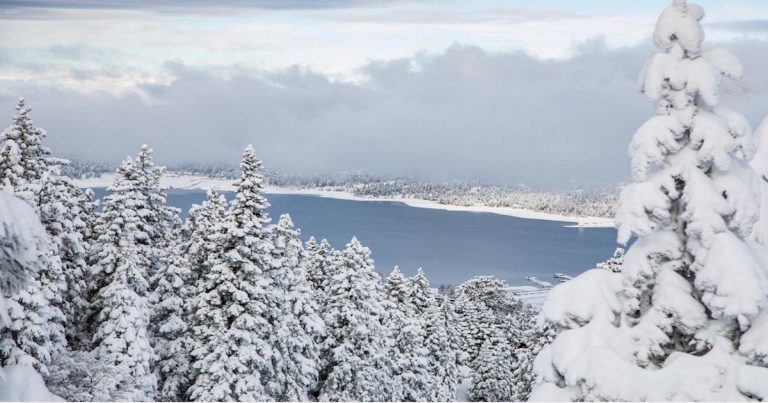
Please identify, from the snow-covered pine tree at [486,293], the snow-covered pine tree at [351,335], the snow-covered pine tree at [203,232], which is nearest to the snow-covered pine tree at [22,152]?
the snow-covered pine tree at [203,232]

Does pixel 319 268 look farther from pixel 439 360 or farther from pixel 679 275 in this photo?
pixel 679 275

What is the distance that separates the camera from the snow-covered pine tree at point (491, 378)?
56.9m

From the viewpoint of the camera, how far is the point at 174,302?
27.1 meters

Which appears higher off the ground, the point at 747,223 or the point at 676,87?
the point at 676,87

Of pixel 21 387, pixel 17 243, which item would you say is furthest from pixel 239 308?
pixel 17 243

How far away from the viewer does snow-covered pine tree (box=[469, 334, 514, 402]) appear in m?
56.9

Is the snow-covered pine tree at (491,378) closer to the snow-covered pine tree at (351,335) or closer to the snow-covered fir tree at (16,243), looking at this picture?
the snow-covered pine tree at (351,335)

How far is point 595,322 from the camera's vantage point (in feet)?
25.7

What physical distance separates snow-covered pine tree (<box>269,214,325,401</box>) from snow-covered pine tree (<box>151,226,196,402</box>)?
340 cm

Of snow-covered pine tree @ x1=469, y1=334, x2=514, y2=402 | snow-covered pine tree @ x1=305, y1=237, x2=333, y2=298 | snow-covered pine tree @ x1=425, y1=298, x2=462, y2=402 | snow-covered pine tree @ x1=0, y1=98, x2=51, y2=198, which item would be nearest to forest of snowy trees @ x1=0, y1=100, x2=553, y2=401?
snow-covered pine tree @ x1=0, y1=98, x2=51, y2=198

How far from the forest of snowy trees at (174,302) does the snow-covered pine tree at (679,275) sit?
15902 mm

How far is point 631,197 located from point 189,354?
22581mm

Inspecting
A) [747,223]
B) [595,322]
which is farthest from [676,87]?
[595,322]

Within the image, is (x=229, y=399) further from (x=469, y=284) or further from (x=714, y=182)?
(x=469, y=284)
